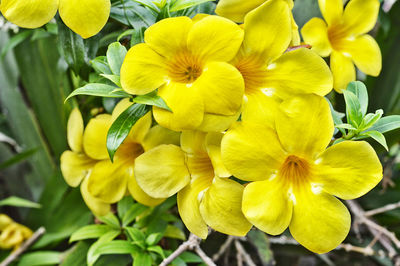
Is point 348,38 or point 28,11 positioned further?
point 348,38

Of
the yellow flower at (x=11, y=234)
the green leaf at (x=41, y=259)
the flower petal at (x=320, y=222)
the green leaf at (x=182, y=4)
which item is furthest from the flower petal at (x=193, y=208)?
the yellow flower at (x=11, y=234)

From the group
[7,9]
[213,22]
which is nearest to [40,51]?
[7,9]

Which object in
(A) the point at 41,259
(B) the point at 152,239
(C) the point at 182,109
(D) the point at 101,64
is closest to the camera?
(C) the point at 182,109

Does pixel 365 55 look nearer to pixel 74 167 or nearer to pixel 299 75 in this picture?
pixel 299 75

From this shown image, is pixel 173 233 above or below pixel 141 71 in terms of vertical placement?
below

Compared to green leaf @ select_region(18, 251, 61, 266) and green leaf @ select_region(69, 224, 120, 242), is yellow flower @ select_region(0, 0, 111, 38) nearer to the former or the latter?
green leaf @ select_region(69, 224, 120, 242)

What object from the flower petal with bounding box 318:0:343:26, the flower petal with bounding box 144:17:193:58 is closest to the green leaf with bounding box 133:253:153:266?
the flower petal with bounding box 144:17:193:58

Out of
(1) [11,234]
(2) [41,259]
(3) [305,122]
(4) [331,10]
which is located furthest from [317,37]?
(1) [11,234]

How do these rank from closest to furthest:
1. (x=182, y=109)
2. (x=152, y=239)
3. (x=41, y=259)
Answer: (x=182, y=109) < (x=152, y=239) < (x=41, y=259)
